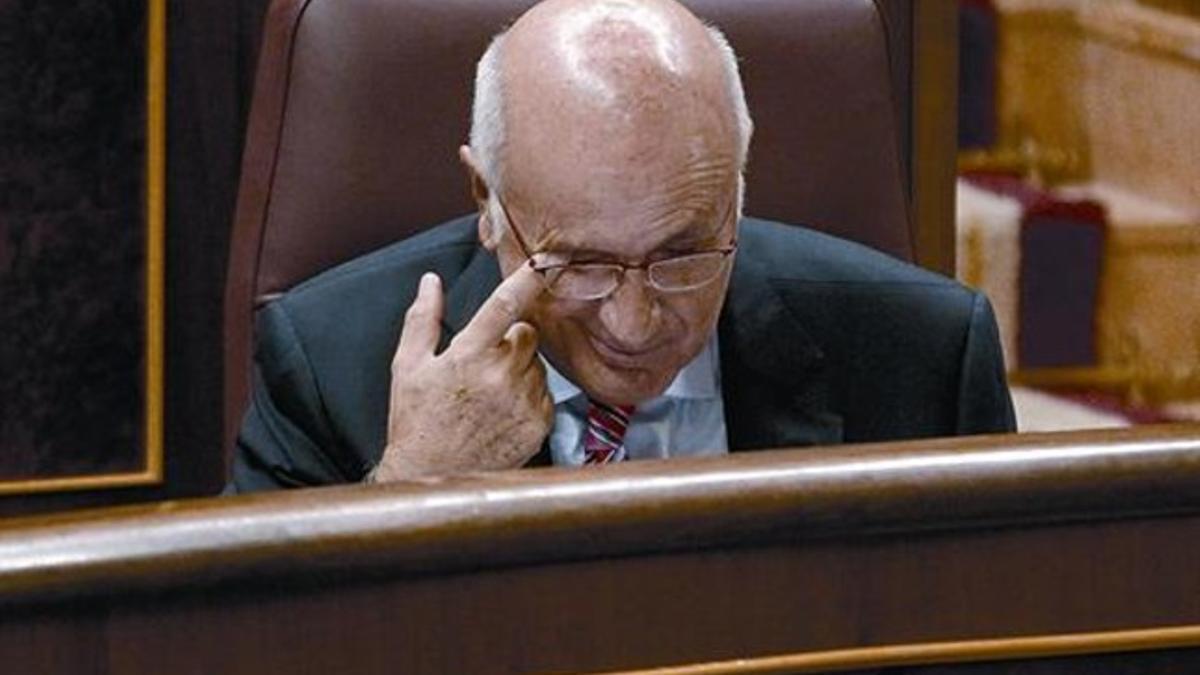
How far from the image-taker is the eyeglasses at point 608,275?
55.6 inches

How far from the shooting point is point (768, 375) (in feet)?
5.04

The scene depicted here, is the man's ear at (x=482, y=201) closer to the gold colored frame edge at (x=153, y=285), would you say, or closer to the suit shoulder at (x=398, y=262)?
the suit shoulder at (x=398, y=262)

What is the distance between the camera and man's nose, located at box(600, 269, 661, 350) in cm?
141

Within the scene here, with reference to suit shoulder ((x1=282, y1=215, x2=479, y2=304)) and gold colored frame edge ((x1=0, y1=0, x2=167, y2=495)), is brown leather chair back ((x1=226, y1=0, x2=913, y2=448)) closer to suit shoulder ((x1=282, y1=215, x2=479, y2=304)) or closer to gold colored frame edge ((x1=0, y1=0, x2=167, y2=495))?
suit shoulder ((x1=282, y1=215, x2=479, y2=304))

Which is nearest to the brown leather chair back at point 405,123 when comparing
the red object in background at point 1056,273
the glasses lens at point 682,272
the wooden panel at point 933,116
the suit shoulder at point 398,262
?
the suit shoulder at point 398,262

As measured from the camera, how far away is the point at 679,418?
5.05 feet

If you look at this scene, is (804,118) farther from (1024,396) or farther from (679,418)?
(1024,396)

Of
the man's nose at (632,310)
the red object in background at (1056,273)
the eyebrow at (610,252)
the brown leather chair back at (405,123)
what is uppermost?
the brown leather chair back at (405,123)

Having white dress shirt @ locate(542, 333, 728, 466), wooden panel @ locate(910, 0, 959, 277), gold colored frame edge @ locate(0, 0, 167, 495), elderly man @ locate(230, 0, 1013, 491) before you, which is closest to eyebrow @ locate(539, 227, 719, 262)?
elderly man @ locate(230, 0, 1013, 491)

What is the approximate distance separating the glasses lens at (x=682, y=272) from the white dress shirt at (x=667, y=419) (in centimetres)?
8

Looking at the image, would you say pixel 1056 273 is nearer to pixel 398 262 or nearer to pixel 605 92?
pixel 398 262

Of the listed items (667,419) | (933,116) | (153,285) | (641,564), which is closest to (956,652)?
(641,564)

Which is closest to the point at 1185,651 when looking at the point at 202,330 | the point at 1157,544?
the point at 1157,544

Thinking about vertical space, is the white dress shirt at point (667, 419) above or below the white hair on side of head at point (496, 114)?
below
